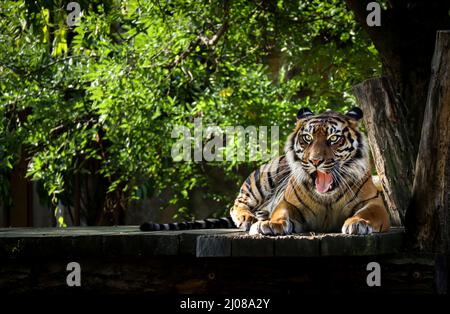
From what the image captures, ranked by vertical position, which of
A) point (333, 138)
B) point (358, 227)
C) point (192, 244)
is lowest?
point (192, 244)

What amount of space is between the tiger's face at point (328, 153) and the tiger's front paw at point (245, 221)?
535mm

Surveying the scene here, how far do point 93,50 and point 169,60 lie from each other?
35.1 inches

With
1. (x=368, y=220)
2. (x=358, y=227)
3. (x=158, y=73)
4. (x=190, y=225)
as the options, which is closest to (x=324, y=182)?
(x=368, y=220)

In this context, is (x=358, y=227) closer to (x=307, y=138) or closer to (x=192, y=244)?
(x=307, y=138)

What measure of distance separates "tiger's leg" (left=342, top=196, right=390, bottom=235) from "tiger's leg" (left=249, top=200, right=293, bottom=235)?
362 millimetres

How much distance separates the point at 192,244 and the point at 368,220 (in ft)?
3.58

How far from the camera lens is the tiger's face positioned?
18.0ft

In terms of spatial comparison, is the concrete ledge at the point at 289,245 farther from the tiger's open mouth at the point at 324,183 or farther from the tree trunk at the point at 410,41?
the tree trunk at the point at 410,41

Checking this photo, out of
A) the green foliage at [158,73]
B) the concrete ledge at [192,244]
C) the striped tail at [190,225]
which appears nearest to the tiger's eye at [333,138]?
the concrete ledge at [192,244]

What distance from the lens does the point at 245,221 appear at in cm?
603

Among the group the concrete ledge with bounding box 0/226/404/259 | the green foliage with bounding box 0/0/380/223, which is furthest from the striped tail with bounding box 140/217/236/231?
the green foliage with bounding box 0/0/380/223

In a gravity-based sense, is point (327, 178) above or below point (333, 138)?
below

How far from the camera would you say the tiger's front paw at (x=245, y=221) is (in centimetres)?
598

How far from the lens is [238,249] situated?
4.92 meters
